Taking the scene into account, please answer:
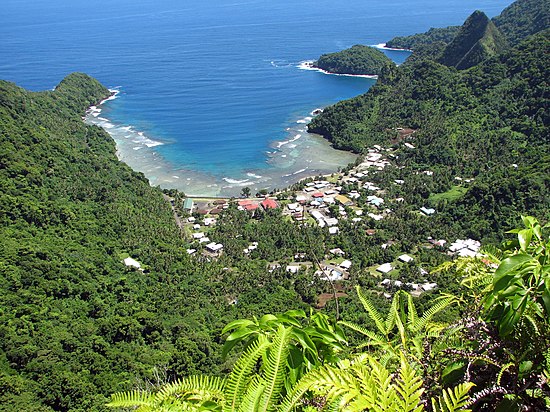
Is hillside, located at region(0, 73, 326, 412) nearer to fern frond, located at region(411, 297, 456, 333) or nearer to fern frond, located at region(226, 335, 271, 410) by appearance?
fern frond, located at region(411, 297, 456, 333)

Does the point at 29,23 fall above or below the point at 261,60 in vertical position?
above

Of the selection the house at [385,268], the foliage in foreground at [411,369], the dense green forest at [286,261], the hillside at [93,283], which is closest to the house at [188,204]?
the dense green forest at [286,261]

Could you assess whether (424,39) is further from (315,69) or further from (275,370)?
(275,370)

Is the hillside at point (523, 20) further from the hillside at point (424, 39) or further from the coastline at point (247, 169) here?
the coastline at point (247, 169)

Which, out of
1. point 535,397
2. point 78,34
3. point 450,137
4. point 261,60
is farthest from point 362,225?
point 78,34

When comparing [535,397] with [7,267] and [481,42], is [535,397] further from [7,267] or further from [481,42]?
[481,42]

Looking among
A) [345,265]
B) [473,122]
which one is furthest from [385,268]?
[473,122]
